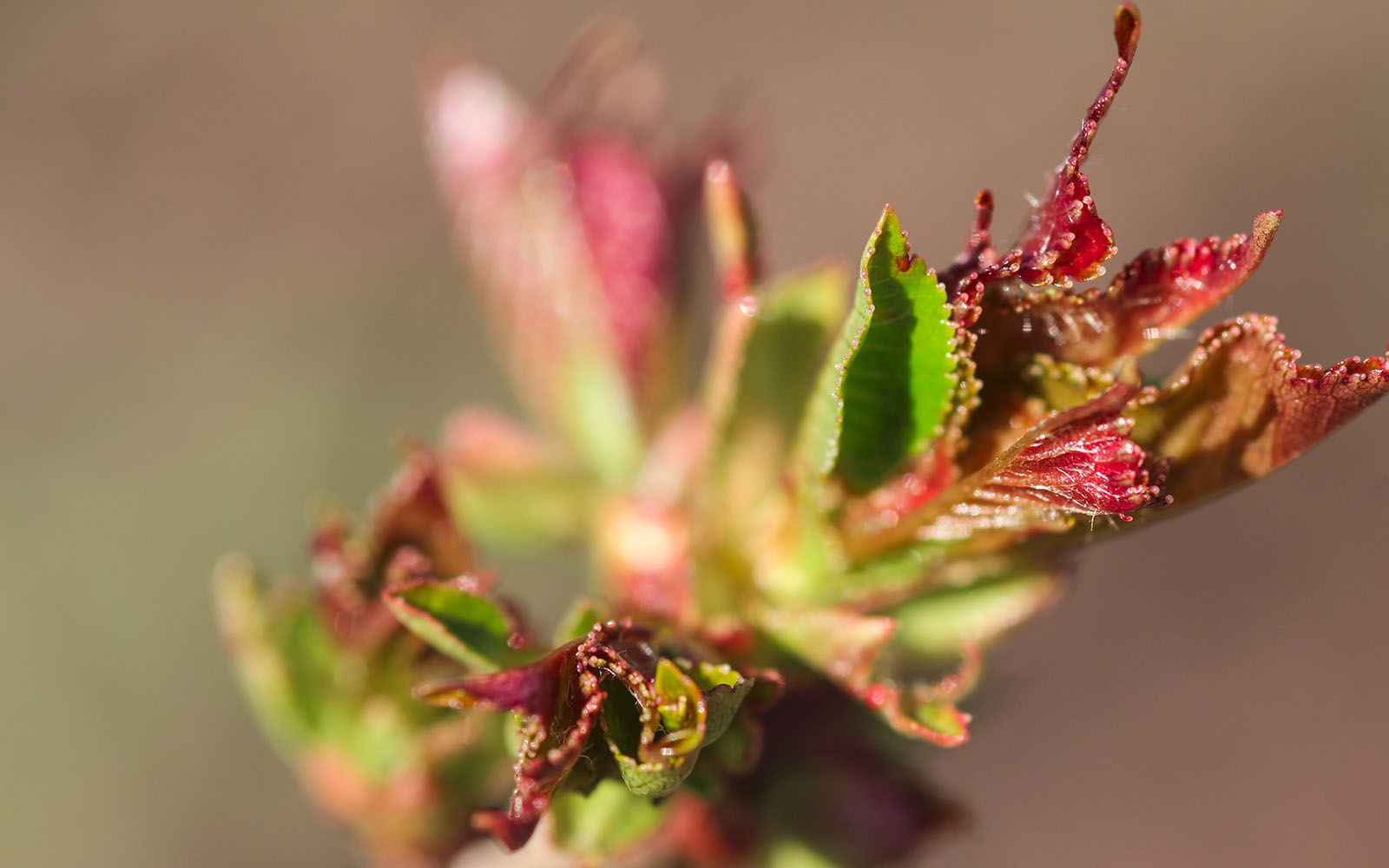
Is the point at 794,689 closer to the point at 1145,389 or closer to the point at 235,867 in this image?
the point at 1145,389

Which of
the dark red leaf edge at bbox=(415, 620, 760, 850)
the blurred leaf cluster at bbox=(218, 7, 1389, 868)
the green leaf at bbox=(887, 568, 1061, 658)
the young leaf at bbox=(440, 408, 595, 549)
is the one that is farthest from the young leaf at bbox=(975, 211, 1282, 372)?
the young leaf at bbox=(440, 408, 595, 549)

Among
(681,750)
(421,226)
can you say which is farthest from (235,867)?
(681,750)

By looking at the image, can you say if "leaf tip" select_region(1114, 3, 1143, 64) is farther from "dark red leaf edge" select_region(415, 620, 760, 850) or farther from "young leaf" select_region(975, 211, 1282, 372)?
"dark red leaf edge" select_region(415, 620, 760, 850)

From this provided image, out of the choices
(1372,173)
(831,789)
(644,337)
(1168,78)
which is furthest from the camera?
(1372,173)

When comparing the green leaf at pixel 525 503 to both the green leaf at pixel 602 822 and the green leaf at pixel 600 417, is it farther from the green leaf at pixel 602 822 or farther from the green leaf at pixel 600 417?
the green leaf at pixel 602 822

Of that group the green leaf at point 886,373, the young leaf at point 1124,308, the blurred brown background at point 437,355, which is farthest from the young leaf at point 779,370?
the blurred brown background at point 437,355

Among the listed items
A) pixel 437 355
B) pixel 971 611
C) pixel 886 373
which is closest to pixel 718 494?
pixel 971 611
